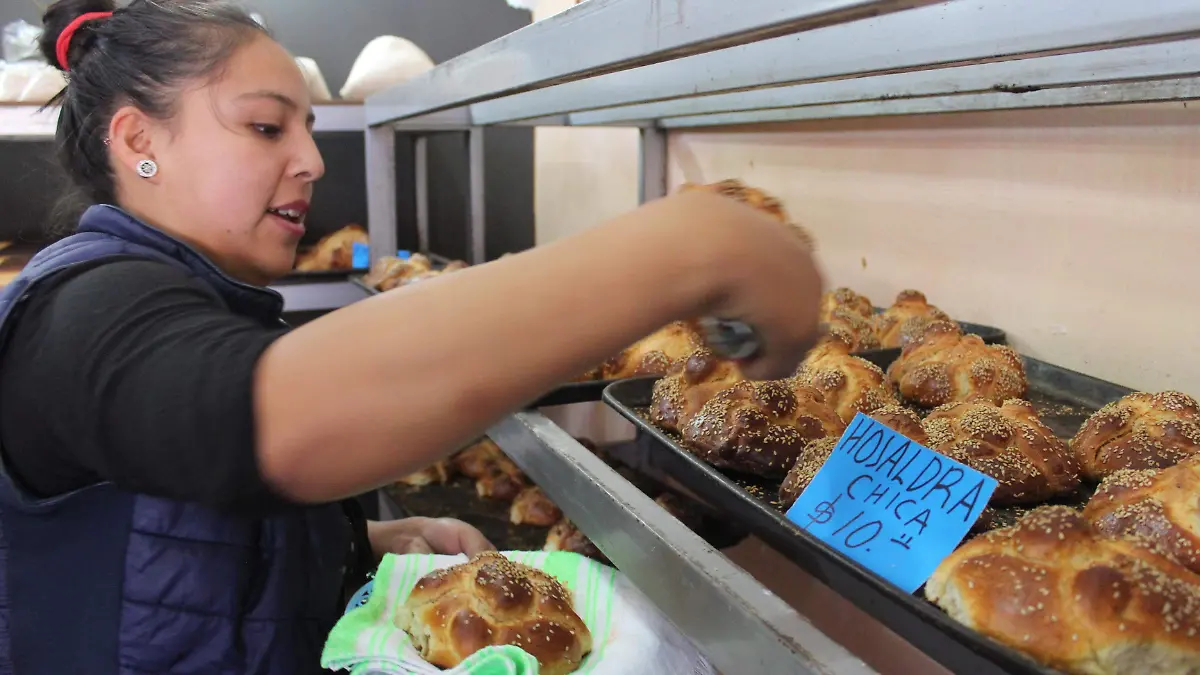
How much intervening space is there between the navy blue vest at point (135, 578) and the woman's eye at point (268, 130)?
166 millimetres

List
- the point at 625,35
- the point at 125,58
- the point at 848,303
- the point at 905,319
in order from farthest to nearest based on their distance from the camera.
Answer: the point at 848,303, the point at 905,319, the point at 125,58, the point at 625,35

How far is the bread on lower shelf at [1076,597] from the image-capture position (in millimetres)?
649

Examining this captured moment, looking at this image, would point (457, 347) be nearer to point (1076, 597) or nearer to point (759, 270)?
point (759, 270)

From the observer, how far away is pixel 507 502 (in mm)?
2125

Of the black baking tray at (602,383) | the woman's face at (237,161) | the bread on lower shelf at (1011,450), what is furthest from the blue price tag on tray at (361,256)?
the bread on lower shelf at (1011,450)

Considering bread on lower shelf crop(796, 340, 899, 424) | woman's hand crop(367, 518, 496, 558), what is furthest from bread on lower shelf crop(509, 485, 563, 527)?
bread on lower shelf crop(796, 340, 899, 424)

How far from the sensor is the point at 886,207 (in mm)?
1819

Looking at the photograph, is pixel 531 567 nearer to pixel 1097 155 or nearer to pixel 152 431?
pixel 152 431

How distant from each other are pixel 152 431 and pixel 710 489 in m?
0.65

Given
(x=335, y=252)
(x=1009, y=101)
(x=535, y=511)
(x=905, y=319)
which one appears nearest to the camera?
(x=1009, y=101)

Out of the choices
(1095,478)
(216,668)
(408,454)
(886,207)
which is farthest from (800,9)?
(886,207)

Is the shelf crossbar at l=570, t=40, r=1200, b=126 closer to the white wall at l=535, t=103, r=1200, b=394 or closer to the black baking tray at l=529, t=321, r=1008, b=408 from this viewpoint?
the white wall at l=535, t=103, r=1200, b=394

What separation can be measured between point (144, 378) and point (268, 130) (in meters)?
0.52

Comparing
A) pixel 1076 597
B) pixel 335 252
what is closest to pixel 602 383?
pixel 1076 597
